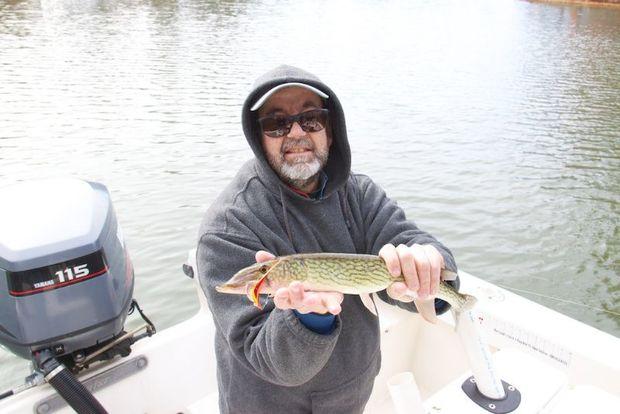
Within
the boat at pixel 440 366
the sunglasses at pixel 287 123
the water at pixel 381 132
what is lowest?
the water at pixel 381 132

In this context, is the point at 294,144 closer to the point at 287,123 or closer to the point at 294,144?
the point at 294,144

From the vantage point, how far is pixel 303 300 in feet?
5.58

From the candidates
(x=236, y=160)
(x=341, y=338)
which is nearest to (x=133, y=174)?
(x=236, y=160)

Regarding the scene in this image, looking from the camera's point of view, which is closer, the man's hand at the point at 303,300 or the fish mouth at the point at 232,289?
the man's hand at the point at 303,300

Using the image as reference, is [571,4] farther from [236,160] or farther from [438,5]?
[236,160]

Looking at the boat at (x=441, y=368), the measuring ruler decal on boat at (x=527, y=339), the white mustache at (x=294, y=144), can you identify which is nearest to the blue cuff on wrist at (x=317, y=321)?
the boat at (x=441, y=368)

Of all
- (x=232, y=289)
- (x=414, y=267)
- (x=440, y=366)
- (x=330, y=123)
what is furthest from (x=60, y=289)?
(x=440, y=366)

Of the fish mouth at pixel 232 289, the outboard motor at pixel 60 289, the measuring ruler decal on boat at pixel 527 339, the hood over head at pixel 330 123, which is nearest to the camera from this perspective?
the fish mouth at pixel 232 289

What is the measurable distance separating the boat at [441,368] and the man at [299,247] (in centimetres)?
31

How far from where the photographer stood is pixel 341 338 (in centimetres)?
222

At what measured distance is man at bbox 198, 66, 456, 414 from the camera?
1.81 m

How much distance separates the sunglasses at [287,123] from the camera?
2.33 meters

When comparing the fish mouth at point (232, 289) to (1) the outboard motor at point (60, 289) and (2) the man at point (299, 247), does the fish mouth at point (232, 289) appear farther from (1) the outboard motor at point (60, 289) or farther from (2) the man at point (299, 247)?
A: (1) the outboard motor at point (60, 289)

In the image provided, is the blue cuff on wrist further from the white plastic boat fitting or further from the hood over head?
the white plastic boat fitting
